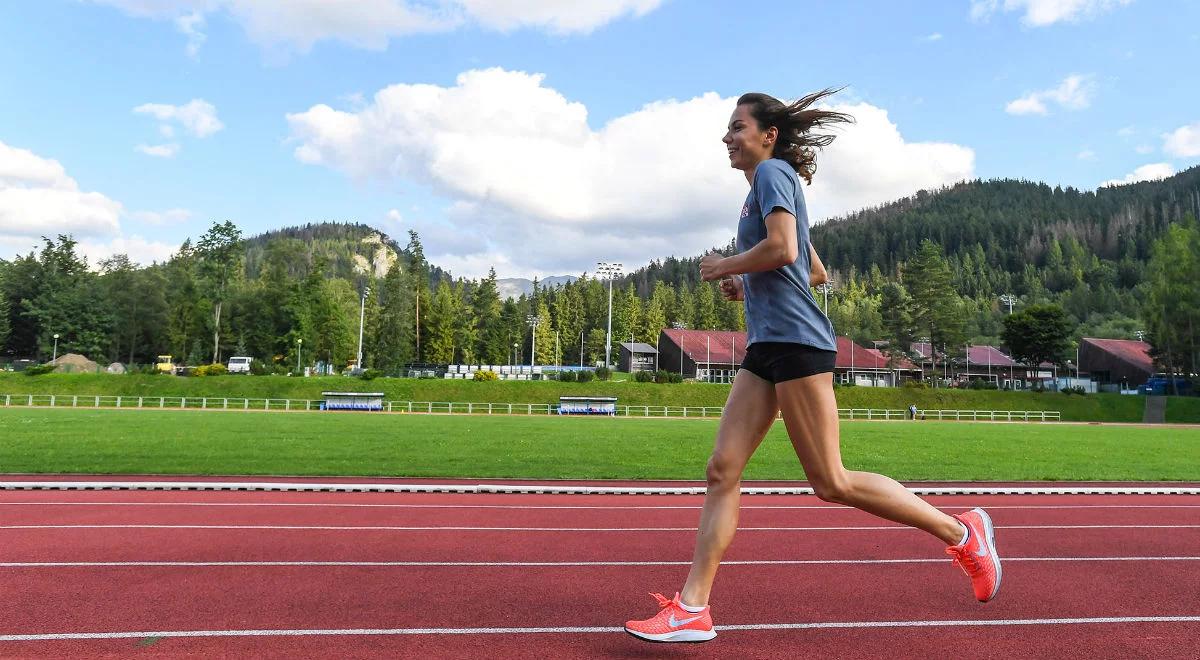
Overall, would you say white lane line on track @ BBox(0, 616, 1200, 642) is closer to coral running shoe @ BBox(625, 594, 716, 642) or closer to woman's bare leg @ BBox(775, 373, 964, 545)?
coral running shoe @ BBox(625, 594, 716, 642)

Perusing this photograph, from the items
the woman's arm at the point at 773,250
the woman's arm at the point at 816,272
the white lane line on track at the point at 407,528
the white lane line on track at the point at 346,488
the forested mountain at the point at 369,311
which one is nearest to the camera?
the woman's arm at the point at 773,250

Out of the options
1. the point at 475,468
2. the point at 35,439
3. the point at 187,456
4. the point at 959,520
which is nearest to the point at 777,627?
the point at 959,520

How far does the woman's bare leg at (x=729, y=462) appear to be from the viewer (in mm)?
3480

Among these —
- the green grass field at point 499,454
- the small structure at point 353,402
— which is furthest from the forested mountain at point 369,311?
the green grass field at point 499,454

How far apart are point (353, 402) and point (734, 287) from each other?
41.8 m

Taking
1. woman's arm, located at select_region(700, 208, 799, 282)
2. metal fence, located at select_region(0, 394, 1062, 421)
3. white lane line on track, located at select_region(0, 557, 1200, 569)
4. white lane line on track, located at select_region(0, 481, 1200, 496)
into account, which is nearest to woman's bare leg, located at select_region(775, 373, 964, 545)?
woman's arm, located at select_region(700, 208, 799, 282)

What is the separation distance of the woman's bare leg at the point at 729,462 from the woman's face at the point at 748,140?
1.10 meters

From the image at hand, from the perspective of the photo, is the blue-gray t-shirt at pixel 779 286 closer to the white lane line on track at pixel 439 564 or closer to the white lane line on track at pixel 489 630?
the white lane line on track at pixel 489 630

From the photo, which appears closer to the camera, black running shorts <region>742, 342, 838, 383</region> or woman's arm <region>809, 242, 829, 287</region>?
black running shorts <region>742, 342, 838, 383</region>

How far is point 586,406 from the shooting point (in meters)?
42.2

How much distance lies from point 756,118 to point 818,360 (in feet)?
4.26

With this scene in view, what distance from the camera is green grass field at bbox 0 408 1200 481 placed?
39.8 feet

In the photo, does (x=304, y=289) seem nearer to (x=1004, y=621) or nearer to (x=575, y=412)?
(x=575, y=412)

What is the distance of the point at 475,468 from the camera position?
12.3m
